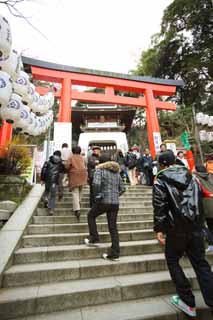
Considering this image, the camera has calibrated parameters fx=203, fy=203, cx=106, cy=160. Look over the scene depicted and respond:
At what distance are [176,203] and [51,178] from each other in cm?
311

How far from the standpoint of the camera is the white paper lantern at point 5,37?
3.41 meters

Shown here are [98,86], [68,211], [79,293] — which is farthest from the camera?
[98,86]

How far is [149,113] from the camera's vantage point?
10.3 metres

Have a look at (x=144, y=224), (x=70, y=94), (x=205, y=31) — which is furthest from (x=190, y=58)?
(x=144, y=224)

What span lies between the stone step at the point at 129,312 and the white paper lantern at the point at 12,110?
4.33 metres

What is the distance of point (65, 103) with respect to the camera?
8.69m

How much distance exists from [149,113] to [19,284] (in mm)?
9267

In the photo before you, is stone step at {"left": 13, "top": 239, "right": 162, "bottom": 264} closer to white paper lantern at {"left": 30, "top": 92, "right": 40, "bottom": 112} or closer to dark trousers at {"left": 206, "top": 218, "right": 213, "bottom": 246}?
dark trousers at {"left": 206, "top": 218, "right": 213, "bottom": 246}

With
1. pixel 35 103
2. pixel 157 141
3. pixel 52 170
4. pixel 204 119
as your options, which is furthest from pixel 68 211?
pixel 204 119

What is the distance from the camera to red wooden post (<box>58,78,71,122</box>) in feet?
27.9

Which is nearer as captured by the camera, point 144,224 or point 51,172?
point 144,224

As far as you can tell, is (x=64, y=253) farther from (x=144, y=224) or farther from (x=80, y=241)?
(x=144, y=224)

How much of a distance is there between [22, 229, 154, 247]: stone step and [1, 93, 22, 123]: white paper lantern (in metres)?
3.10

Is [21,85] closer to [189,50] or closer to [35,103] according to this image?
[35,103]
